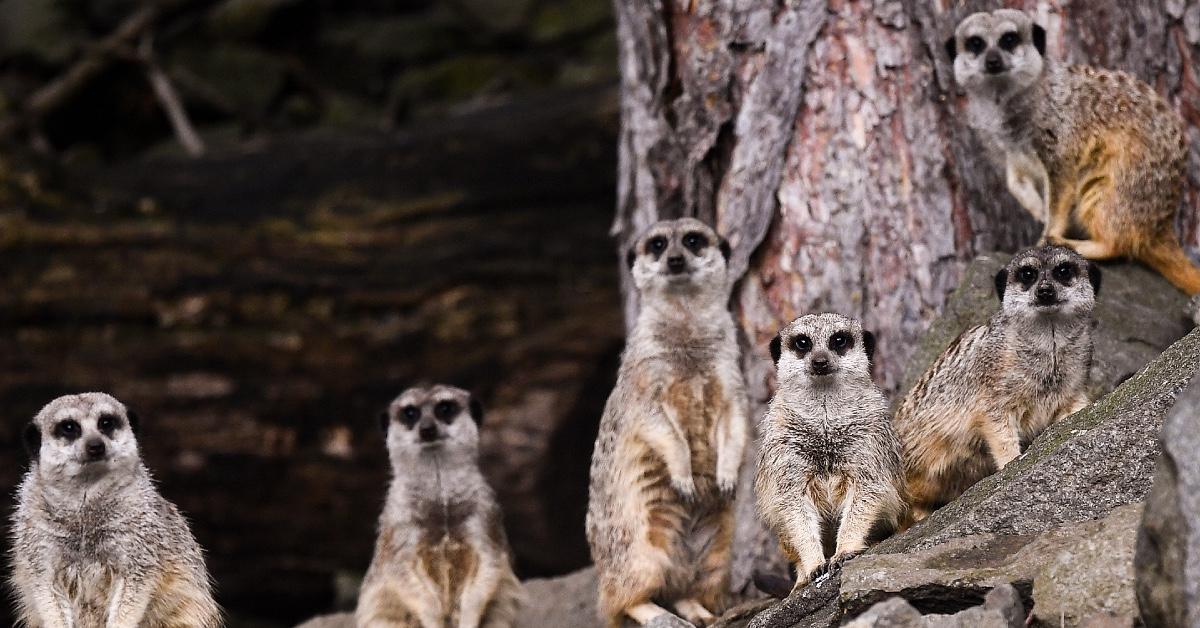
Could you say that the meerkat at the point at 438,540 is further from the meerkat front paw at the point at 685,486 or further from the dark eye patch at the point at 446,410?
the meerkat front paw at the point at 685,486

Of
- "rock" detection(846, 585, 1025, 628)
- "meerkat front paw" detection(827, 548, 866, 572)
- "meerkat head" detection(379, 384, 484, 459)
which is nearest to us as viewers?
"rock" detection(846, 585, 1025, 628)

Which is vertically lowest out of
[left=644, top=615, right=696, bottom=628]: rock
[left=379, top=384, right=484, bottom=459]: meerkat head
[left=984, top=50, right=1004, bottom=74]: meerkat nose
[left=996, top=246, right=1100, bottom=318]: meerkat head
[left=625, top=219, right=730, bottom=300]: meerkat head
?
[left=644, top=615, right=696, bottom=628]: rock

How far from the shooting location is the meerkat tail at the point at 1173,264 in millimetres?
4852

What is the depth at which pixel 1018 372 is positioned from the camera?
400cm

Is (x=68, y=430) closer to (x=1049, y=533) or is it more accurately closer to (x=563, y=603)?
(x=563, y=603)

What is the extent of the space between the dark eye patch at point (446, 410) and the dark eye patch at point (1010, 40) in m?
2.17

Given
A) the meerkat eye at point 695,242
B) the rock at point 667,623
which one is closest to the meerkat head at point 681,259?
the meerkat eye at point 695,242

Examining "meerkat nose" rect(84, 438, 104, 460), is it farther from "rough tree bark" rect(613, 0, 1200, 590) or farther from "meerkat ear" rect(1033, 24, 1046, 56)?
"meerkat ear" rect(1033, 24, 1046, 56)

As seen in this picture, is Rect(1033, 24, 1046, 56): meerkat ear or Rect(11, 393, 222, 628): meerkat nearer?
Rect(11, 393, 222, 628): meerkat

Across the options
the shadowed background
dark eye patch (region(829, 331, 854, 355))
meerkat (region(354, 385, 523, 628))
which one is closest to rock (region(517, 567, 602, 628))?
meerkat (region(354, 385, 523, 628))

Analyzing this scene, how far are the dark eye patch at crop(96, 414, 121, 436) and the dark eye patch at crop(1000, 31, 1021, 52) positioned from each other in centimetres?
299

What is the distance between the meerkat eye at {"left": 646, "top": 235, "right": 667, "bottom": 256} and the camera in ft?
15.9

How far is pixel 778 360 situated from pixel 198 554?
1.78 m

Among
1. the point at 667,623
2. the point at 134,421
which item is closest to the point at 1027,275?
the point at 667,623
